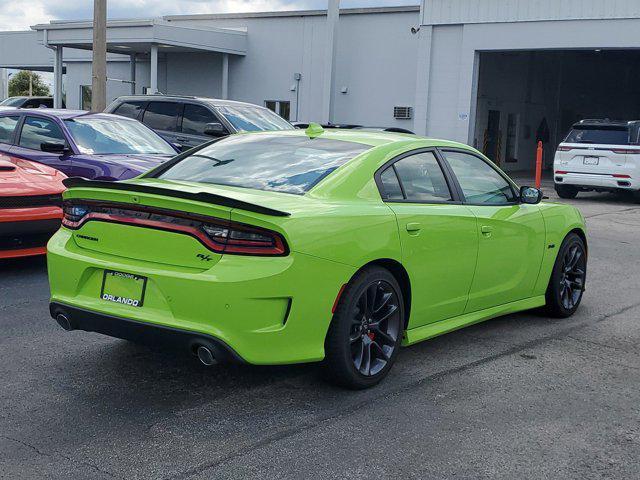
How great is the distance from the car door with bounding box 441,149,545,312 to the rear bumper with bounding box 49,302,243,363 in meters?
2.15

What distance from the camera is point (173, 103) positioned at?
14.9 metres

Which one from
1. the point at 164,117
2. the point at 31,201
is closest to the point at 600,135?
the point at 164,117

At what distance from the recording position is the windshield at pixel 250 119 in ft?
46.7

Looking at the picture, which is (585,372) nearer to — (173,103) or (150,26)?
(173,103)

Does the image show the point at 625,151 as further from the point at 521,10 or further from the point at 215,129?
Answer: the point at 215,129

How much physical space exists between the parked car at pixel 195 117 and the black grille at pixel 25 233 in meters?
5.95

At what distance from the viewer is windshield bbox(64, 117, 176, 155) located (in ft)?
33.9

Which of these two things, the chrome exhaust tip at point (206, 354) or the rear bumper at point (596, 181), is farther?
the rear bumper at point (596, 181)

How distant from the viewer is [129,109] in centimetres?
1540

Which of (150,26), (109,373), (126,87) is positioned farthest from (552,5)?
(109,373)

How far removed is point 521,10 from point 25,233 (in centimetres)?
2076

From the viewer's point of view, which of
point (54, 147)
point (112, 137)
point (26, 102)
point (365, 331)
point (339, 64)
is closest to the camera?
point (365, 331)

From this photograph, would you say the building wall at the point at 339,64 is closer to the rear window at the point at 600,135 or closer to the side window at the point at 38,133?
the rear window at the point at 600,135

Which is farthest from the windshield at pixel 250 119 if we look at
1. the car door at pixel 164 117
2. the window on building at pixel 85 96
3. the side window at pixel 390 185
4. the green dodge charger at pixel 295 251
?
the window on building at pixel 85 96
